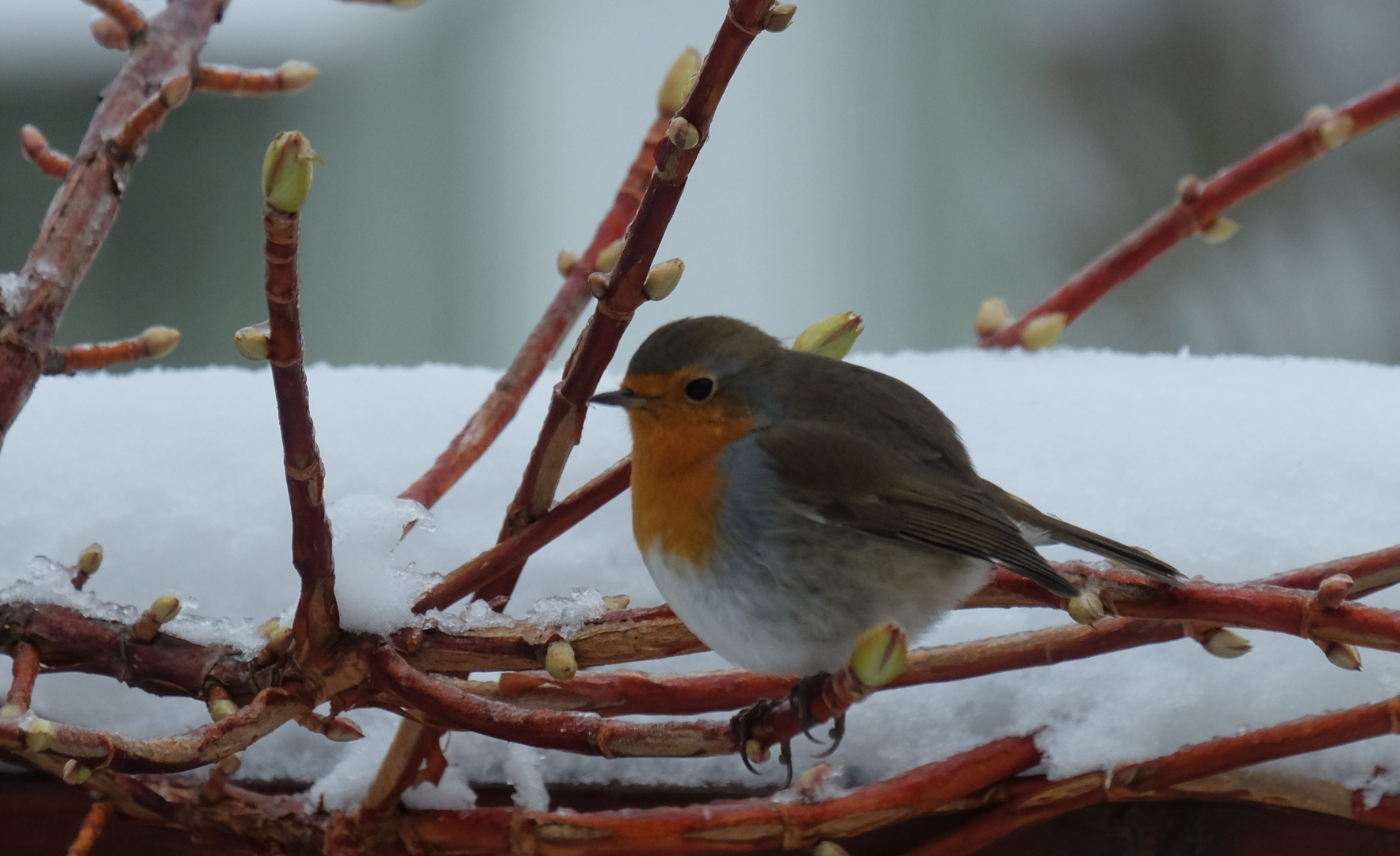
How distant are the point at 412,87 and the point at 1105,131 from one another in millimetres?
1937

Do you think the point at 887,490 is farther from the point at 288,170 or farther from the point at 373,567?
the point at 288,170

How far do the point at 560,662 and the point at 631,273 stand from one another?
16cm

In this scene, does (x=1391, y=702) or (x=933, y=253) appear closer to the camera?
(x=1391, y=702)

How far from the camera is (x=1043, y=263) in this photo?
295 centimetres

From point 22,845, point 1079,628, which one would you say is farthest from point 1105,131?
point 22,845

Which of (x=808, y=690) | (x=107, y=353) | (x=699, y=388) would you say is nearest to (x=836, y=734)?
(x=808, y=690)

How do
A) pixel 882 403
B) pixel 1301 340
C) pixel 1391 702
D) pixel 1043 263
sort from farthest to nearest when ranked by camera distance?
1. pixel 1043 263
2. pixel 1301 340
3. pixel 882 403
4. pixel 1391 702

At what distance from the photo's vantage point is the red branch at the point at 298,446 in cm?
38

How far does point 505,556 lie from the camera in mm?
551

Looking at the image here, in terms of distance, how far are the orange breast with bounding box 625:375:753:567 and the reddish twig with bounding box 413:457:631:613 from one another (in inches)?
3.6

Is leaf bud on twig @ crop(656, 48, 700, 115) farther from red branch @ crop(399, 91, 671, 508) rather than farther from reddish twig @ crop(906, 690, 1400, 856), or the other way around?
reddish twig @ crop(906, 690, 1400, 856)

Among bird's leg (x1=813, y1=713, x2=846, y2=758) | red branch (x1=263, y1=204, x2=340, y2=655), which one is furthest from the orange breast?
red branch (x1=263, y1=204, x2=340, y2=655)

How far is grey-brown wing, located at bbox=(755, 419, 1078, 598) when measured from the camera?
0.69 m

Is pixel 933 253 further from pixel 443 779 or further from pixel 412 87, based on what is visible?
pixel 443 779
